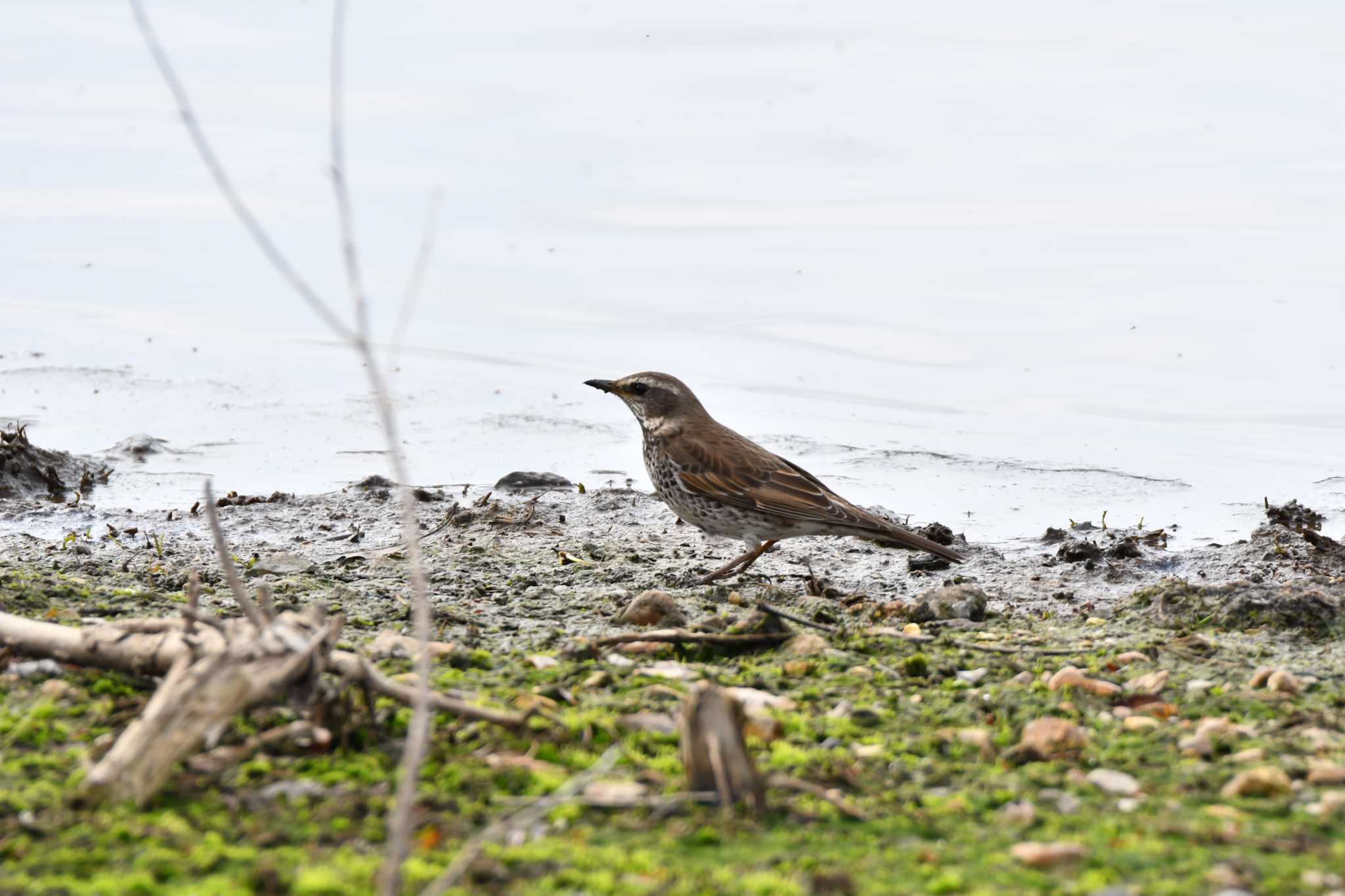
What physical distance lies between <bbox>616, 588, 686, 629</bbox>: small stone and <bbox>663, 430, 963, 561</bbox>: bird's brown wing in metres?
1.89

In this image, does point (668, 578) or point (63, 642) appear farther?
point (668, 578)

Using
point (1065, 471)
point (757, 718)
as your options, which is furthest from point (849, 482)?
point (757, 718)

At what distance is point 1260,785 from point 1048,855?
31.3 inches

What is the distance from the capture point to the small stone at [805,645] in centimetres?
547

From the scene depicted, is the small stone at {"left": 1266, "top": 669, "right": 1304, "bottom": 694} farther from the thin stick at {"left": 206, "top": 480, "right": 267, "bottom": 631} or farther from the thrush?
the thin stick at {"left": 206, "top": 480, "right": 267, "bottom": 631}

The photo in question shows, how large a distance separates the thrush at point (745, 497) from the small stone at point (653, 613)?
4.56 feet

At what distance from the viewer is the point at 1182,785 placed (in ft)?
13.4

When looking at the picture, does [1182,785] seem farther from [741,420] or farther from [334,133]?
[741,420]

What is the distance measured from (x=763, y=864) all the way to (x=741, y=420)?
27.9 feet

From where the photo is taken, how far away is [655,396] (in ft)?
30.7

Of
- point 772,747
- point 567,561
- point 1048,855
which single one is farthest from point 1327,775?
point 567,561

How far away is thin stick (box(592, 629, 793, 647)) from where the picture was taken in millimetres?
5238

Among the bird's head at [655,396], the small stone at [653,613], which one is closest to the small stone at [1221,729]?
the small stone at [653,613]

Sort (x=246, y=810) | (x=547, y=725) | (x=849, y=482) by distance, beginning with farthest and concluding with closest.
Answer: (x=849, y=482) < (x=547, y=725) < (x=246, y=810)
